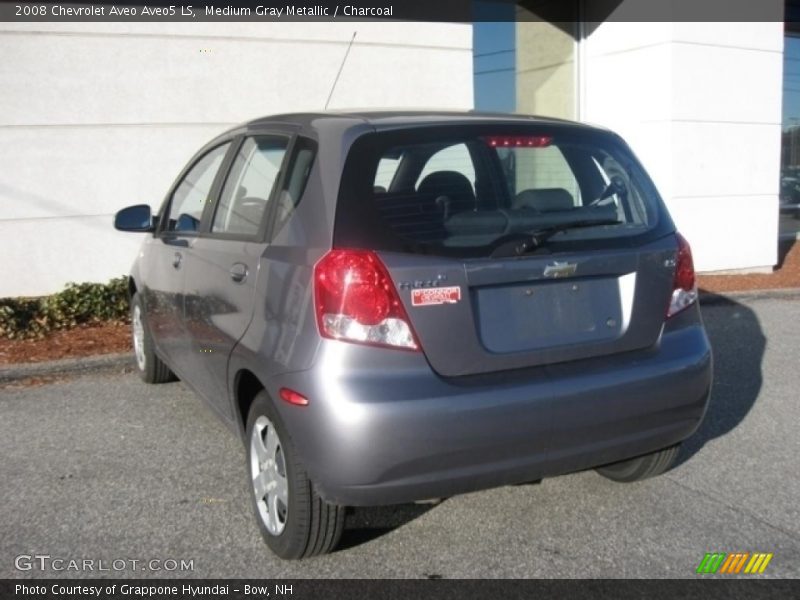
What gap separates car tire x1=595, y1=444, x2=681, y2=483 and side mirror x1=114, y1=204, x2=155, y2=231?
10.1 ft

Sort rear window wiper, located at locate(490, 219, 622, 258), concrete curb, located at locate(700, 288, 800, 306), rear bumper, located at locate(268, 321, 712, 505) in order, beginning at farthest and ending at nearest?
concrete curb, located at locate(700, 288, 800, 306)
rear window wiper, located at locate(490, 219, 622, 258)
rear bumper, located at locate(268, 321, 712, 505)

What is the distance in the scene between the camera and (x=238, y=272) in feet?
12.0

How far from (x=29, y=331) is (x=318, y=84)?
398cm

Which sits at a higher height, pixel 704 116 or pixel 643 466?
pixel 704 116

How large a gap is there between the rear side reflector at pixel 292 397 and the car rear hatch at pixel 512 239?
472 millimetres

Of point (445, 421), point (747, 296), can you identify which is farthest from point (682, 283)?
point (747, 296)

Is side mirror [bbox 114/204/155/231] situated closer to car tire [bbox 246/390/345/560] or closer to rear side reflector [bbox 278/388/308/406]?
car tire [bbox 246/390/345/560]

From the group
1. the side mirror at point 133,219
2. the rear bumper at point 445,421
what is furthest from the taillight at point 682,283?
the side mirror at point 133,219

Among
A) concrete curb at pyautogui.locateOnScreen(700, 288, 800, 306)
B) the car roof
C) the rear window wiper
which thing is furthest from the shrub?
concrete curb at pyautogui.locateOnScreen(700, 288, 800, 306)

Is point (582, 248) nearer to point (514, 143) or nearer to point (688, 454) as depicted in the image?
point (514, 143)

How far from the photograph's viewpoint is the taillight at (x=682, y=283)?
3.54 metres

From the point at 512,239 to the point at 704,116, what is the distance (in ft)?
26.2

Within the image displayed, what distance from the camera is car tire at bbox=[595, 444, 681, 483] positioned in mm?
3930
